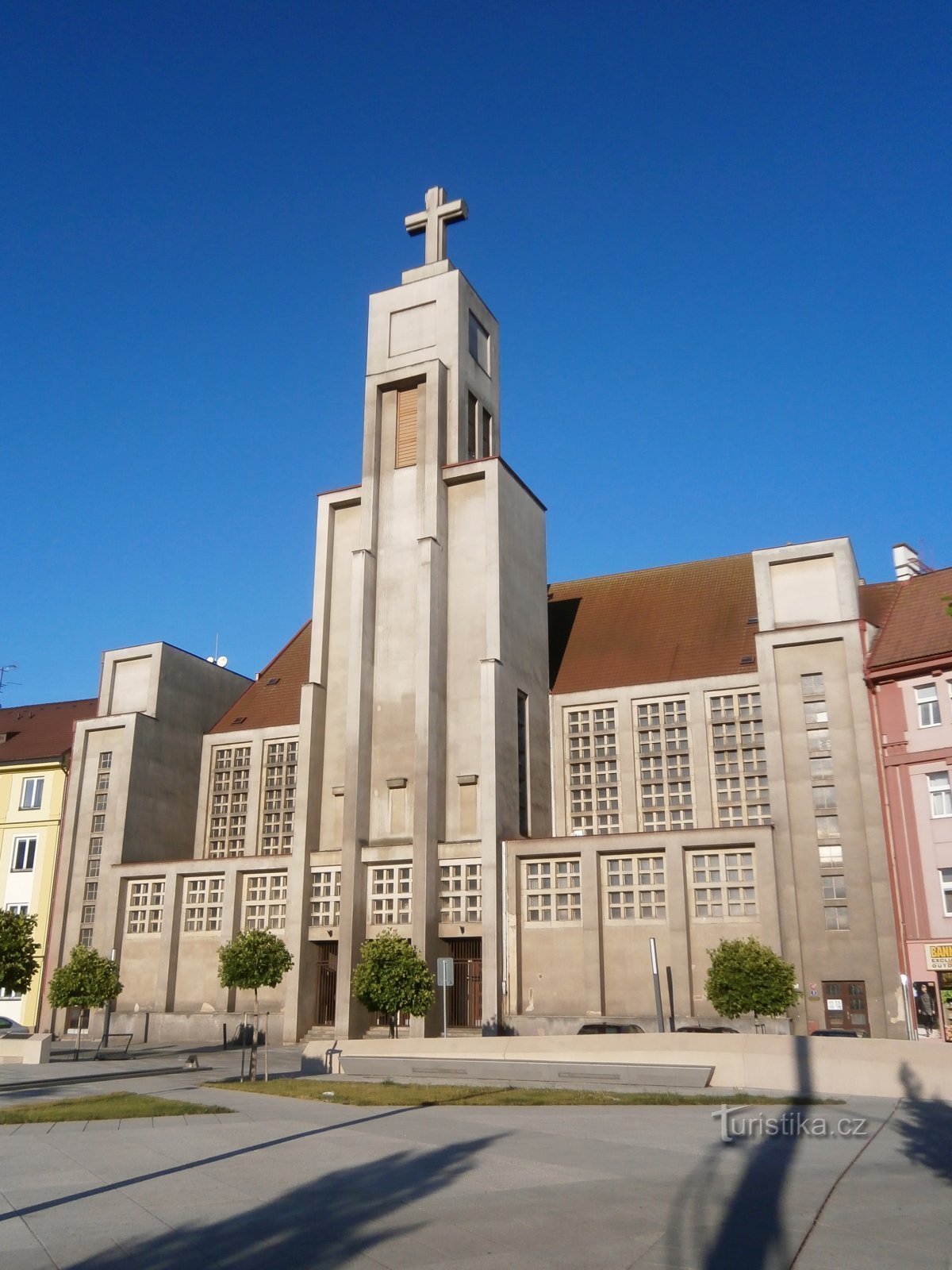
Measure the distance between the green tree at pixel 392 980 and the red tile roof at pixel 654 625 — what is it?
15.8 metres

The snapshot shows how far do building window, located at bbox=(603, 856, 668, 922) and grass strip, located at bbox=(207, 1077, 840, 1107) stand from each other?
15148 millimetres

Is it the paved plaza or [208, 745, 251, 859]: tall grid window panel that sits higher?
[208, 745, 251, 859]: tall grid window panel

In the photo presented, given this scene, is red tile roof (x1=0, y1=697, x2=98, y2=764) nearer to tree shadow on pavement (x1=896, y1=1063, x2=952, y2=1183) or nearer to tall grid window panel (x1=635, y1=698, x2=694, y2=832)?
tall grid window panel (x1=635, y1=698, x2=694, y2=832)

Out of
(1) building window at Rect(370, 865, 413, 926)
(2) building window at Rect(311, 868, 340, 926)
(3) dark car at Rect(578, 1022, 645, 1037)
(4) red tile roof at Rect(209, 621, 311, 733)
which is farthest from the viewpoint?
(4) red tile roof at Rect(209, 621, 311, 733)

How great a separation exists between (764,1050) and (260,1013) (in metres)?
25.5

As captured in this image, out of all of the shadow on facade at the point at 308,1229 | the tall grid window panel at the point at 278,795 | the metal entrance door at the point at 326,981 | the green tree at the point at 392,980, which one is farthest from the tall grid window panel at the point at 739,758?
the shadow on facade at the point at 308,1229

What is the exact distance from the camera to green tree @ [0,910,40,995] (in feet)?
116

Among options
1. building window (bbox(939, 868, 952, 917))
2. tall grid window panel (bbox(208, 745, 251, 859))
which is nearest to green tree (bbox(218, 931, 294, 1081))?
tall grid window panel (bbox(208, 745, 251, 859))

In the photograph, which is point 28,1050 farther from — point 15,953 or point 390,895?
point 390,895

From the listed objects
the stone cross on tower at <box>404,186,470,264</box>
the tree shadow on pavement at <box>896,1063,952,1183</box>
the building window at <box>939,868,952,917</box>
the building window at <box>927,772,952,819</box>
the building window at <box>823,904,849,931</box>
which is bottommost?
the tree shadow on pavement at <box>896,1063,952,1183</box>

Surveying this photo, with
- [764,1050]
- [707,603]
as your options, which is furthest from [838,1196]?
[707,603]

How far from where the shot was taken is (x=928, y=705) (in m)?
36.6

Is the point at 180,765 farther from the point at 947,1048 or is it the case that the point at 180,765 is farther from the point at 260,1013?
the point at 947,1048

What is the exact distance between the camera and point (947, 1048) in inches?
770
